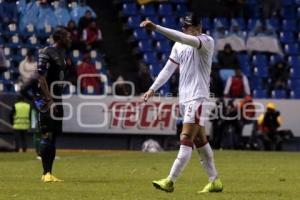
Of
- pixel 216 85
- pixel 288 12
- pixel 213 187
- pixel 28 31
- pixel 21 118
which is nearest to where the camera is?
pixel 213 187

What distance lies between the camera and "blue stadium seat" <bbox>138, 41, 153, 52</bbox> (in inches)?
1211

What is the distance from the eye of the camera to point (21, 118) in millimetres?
27328

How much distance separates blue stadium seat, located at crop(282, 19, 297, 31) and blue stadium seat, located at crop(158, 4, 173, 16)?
3589mm

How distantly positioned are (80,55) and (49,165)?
1512cm

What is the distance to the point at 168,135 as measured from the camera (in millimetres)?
28609

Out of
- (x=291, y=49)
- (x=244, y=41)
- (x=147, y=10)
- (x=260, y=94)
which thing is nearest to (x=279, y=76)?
(x=260, y=94)

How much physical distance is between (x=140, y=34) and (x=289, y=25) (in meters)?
4.74

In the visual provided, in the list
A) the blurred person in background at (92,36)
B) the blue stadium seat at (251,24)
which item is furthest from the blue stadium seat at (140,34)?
the blue stadium seat at (251,24)

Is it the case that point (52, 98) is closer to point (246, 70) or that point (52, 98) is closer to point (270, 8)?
point (246, 70)

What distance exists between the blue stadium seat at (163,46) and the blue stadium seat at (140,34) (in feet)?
1.41

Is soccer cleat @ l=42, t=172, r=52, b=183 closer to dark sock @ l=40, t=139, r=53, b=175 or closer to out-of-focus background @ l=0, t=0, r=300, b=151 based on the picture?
dark sock @ l=40, t=139, r=53, b=175

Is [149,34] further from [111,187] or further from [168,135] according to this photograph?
[111,187]

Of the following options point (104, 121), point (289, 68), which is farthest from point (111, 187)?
point (289, 68)

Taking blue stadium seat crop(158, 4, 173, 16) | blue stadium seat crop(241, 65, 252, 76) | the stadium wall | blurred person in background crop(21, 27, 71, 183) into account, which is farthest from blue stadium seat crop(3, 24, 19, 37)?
blurred person in background crop(21, 27, 71, 183)
